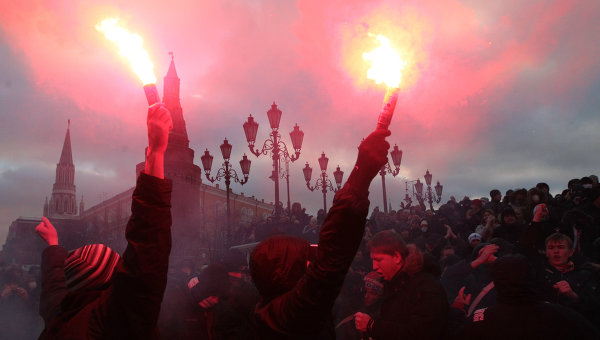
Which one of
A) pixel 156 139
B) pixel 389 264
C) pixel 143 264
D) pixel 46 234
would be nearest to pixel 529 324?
pixel 389 264

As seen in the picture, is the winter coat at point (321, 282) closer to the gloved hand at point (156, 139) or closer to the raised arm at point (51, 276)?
the gloved hand at point (156, 139)

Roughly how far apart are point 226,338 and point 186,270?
5.18m

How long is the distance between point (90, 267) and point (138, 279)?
0.52 meters

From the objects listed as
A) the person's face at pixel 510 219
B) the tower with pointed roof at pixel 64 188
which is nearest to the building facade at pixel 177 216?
the person's face at pixel 510 219

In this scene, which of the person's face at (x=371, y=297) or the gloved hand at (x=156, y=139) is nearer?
the gloved hand at (x=156, y=139)

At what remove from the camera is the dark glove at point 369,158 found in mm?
1451

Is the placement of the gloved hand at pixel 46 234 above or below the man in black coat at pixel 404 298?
above

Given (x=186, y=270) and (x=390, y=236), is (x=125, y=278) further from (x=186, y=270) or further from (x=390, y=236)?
(x=186, y=270)

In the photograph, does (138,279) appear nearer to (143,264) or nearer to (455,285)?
(143,264)

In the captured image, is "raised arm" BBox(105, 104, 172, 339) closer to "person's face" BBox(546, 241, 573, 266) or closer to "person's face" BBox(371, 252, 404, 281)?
"person's face" BBox(371, 252, 404, 281)

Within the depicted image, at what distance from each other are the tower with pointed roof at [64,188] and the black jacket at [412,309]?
6000 inches

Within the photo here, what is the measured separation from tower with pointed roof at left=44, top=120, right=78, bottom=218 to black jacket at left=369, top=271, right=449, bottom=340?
500 feet

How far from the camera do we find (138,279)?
1534 mm

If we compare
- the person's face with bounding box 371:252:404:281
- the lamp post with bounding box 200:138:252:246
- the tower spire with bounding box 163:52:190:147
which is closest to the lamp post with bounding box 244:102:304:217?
the lamp post with bounding box 200:138:252:246
